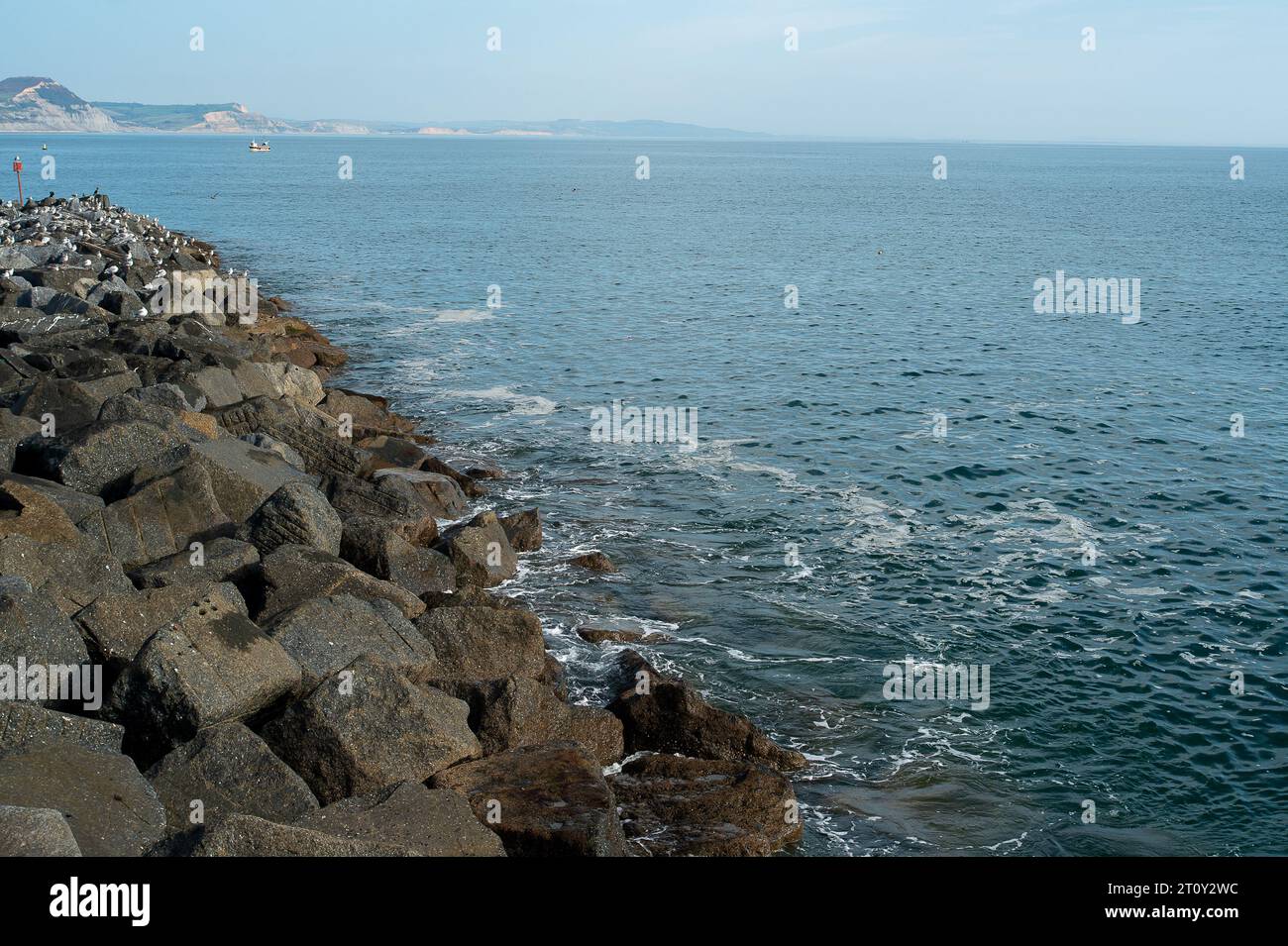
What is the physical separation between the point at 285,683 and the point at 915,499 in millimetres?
15286

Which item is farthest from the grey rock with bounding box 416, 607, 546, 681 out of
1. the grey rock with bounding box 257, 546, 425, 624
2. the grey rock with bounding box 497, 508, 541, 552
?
the grey rock with bounding box 497, 508, 541, 552

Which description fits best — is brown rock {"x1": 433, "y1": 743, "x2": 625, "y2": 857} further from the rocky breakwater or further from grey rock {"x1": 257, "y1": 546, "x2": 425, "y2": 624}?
grey rock {"x1": 257, "y1": 546, "x2": 425, "y2": 624}

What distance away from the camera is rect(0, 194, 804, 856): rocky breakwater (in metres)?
8.86

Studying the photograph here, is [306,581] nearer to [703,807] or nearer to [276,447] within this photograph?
[703,807]

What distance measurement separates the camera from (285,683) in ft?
35.4

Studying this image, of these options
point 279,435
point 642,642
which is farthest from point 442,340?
point 642,642

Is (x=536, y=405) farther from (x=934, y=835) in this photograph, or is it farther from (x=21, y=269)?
(x=934, y=835)

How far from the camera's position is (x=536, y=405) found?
3123 cm

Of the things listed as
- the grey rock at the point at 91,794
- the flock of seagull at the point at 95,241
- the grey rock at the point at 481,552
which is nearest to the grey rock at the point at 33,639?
the grey rock at the point at 91,794

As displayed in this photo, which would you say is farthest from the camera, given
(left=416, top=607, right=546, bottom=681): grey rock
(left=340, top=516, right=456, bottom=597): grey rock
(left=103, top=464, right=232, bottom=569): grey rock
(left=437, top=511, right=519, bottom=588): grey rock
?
(left=437, top=511, right=519, bottom=588): grey rock

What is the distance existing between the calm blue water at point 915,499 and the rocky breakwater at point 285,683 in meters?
1.61

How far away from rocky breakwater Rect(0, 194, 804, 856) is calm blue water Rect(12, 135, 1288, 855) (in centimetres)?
161

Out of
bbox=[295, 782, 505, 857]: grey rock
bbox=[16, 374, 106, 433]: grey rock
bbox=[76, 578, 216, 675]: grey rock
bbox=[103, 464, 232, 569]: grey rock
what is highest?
bbox=[16, 374, 106, 433]: grey rock
